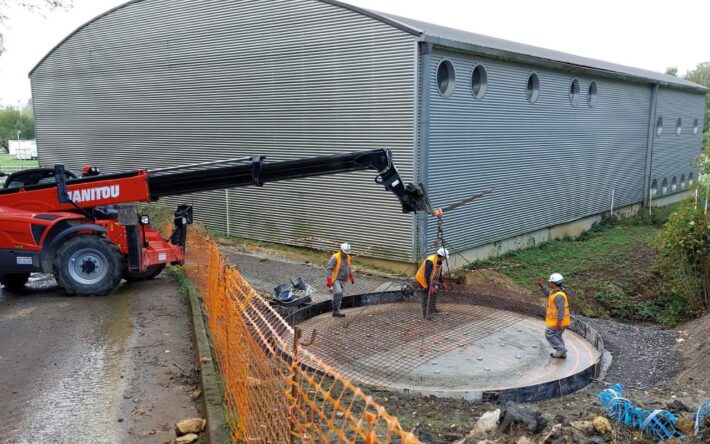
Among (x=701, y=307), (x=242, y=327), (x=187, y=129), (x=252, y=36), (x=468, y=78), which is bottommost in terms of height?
(x=701, y=307)

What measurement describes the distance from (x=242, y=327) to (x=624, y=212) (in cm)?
2556

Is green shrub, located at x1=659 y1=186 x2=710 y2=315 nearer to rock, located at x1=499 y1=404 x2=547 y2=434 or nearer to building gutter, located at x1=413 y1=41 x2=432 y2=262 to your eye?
building gutter, located at x1=413 y1=41 x2=432 y2=262

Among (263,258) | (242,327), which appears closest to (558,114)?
(263,258)

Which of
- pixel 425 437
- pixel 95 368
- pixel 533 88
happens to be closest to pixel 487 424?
pixel 425 437

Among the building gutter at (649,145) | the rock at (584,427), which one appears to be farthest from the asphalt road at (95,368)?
the building gutter at (649,145)

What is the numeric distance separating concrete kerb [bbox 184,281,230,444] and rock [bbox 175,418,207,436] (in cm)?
7

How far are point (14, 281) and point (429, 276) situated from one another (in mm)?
8414

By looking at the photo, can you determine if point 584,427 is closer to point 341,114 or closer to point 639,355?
point 639,355

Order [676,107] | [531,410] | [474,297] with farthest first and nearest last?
[676,107], [474,297], [531,410]

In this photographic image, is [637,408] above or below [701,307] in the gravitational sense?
above

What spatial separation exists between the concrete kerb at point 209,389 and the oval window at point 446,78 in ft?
30.4

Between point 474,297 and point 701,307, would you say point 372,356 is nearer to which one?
point 474,297

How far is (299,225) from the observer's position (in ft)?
56.7

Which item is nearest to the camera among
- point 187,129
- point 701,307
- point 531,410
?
point 531,410
